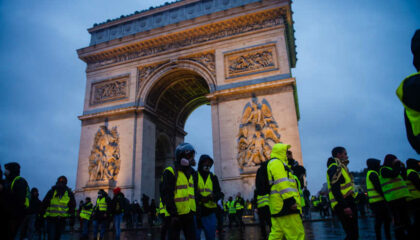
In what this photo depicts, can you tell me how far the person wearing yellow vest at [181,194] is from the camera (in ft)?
10.5

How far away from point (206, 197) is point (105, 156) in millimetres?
15339

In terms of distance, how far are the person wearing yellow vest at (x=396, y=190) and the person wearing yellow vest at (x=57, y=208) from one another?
628 centimetres

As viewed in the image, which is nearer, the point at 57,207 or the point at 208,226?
the point at 208,226

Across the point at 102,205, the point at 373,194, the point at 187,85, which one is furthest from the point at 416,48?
the point at 187,85

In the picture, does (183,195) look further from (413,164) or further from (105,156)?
(105,156)

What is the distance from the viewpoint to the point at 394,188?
4438 mm

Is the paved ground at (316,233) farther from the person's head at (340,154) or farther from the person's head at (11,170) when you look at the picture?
the person's head at (11,170)

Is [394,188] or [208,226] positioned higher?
[394,188]

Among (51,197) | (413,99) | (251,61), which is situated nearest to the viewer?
(413,99)

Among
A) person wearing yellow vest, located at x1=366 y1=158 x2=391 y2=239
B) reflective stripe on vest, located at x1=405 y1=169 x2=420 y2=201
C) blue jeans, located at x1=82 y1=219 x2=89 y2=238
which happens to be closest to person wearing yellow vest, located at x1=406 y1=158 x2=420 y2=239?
reflective stripe on vest, located at x1=405 y1=169 x2=420 y2=201

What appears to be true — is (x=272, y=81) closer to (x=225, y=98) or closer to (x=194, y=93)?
(x=225, y=98)

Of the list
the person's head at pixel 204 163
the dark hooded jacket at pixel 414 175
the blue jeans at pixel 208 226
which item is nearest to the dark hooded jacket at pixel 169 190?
the person's head at pixel 204 163

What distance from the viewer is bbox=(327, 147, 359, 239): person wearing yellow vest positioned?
3641mm

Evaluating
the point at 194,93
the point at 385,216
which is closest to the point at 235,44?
the point at 194,93
